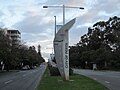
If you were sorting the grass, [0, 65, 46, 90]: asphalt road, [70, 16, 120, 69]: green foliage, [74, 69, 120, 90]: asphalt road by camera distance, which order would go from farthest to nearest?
[70, 16, 120, 69]: green foliage < [0, 65, 46, 90]: asphalt road < [74, 69, 120, 90]: asphalt road < the grass

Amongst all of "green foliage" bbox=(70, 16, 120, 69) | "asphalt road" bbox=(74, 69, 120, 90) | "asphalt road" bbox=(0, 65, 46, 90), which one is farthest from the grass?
"green foliage" bbox=(70, 16, 120, 69)

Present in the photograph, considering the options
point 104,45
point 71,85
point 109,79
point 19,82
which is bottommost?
point 71,85

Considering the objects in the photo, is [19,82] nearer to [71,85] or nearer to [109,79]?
[109,79]

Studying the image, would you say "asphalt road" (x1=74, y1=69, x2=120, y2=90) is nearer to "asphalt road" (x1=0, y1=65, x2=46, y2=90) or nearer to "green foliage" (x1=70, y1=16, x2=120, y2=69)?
"asphalt road" (x1=0, y1=65, x2=46, y2=90)

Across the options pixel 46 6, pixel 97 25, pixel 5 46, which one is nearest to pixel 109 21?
pixel 97 25

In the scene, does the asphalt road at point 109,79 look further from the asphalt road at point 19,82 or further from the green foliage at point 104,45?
the green foliage at point 104,45

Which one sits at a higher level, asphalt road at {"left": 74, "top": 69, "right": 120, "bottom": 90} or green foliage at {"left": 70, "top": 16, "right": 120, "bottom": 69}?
green foliage at {"left": 70, "top": 16, "right": 120, "bottom": 69}

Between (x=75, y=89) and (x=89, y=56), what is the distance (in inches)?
4030

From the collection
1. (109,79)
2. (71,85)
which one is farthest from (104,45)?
(71,85)

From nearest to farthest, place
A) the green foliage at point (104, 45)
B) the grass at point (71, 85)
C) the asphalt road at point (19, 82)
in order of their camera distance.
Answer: the grass at point (71, 85) < the asphalt road at point (19, 82) < the green foliage at point (104, 45)

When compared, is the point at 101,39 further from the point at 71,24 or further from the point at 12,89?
the point at 12,89

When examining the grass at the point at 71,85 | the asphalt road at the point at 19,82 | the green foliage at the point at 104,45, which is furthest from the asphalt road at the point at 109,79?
the green foliage at the point at 104,45

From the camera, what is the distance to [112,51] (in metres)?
108

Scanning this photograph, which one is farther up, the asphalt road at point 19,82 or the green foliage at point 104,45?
the green foliage at point 104,45
